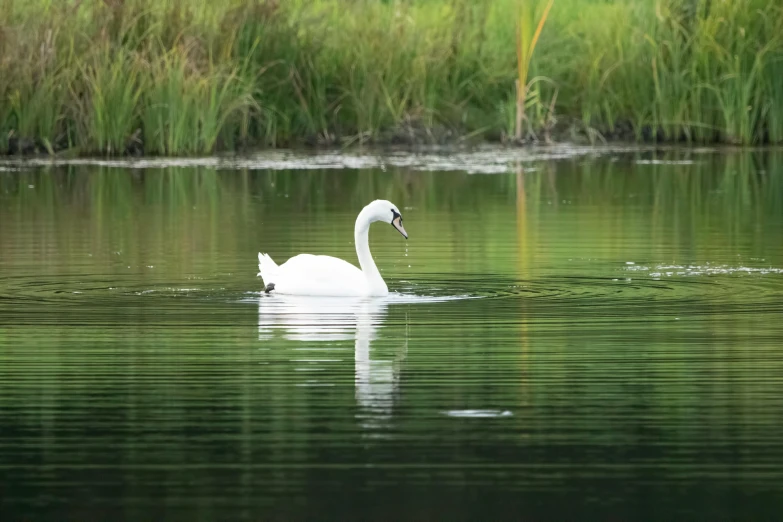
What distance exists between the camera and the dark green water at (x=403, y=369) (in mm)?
6316

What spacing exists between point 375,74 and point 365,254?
12474 mm

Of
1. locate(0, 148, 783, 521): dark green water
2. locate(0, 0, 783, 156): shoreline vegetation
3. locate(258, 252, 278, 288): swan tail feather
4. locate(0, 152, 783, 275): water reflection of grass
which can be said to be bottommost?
locate(0, 148, 783, 521): dark green water

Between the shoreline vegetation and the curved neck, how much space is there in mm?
10309

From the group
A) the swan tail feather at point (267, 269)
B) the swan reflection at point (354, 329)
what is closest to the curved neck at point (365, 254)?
the swan reflection at point (354, 329)

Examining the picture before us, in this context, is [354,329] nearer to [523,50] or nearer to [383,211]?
[383,211]

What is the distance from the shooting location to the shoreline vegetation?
75.7 feet

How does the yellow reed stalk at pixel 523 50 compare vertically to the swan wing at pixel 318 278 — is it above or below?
above

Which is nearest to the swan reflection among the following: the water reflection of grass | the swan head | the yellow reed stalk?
the swan head

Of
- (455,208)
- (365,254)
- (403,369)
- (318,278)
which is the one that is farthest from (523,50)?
(403,369)

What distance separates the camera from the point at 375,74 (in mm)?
24672

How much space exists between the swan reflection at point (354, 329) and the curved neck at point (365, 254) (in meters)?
0.16

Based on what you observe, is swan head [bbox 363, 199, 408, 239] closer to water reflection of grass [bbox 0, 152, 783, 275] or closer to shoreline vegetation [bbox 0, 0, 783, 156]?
water reflection of grass [bbox 0, 152, 783, 275]

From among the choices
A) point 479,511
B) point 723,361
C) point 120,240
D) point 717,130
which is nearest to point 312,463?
point 479,511

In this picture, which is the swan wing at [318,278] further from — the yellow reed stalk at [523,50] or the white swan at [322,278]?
the yellow reed stalk at [523,50]
